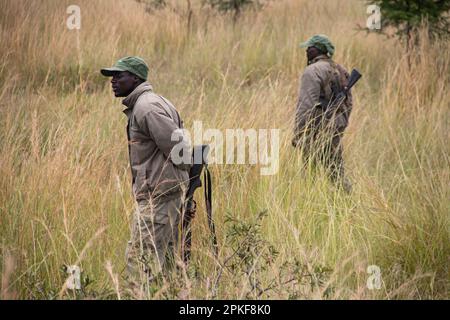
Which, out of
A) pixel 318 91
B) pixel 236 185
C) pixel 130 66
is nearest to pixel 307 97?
pixel 318 91

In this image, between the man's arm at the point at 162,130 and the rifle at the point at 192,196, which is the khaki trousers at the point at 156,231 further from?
the man's arm at the point at 162,130

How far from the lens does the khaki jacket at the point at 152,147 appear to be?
15.7 feet

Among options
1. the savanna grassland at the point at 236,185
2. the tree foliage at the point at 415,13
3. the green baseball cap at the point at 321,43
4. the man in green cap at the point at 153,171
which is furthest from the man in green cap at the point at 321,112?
the tree foliage at the point at 415,13

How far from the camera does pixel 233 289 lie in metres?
4.36

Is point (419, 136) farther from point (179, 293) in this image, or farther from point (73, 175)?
point (179, 293)

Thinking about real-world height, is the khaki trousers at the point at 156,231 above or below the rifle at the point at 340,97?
below

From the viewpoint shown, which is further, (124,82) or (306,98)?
(306,98)

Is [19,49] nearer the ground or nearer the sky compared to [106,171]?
nearer the sky

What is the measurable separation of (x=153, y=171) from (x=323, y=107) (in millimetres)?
2875

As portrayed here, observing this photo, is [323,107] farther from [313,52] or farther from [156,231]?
[156,231]

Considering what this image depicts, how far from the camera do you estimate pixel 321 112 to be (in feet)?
24.0

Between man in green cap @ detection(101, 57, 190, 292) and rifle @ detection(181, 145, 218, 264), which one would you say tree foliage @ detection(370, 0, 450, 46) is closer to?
rifle @ detection(181, 145, 218, 264)
